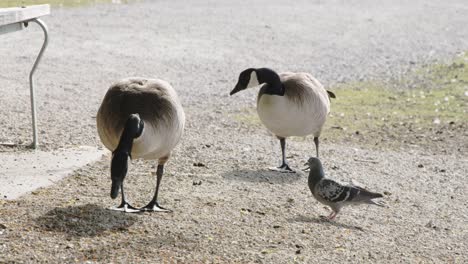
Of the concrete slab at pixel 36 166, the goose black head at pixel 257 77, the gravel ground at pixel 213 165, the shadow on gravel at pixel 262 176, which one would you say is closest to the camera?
the gravel ground at pixel 213 165

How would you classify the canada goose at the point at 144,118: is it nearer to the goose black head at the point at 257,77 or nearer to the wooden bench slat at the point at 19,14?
the wooden bench slat at the point at 19,14

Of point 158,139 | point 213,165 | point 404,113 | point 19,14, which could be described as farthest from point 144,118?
point 404,113

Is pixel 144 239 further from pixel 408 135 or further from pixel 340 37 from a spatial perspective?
pixel 340 37

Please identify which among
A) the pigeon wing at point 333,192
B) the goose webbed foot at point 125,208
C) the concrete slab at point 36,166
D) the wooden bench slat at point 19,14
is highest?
the wooden bench slat at point 19,14

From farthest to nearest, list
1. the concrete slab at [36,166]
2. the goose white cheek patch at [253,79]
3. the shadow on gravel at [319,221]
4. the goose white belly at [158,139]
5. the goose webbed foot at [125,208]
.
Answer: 1. the goose white cheek patch at [253,79]
2. the concrete slab at [36,166]
3. the shadow on gravel at [319,221]
4. the goose webbed foot at [125,208]
5. the goose white belly at [158,139]

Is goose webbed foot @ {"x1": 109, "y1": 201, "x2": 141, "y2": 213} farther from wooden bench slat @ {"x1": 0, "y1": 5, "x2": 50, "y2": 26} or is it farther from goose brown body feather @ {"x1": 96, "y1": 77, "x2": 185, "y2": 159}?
wooden bench slat @ {"x1": 0, "y1": 5, "x2": 50, "y2": 26}

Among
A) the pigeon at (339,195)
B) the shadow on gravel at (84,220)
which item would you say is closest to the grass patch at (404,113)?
the pigeon at (339,195)

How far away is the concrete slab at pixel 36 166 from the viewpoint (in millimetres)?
6566

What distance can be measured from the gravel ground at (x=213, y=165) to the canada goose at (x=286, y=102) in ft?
1.49

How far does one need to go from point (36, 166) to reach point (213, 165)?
65.4 inches

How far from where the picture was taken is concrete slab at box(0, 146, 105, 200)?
6.57 m

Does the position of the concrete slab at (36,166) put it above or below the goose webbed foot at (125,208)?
below

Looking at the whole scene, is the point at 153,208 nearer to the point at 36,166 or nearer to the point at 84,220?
the point at 84,220

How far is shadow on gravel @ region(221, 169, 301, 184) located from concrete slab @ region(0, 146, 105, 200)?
1.21m
